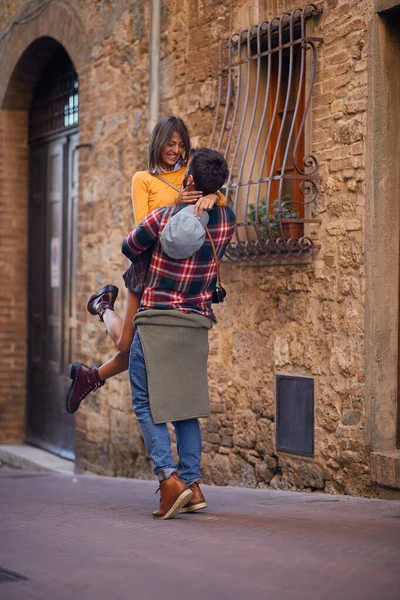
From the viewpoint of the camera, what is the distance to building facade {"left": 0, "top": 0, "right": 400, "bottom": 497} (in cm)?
541

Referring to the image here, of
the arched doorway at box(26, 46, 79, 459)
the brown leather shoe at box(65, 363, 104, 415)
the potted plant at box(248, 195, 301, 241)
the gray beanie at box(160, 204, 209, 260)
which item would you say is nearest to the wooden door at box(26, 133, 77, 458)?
the arched doorway at box(26, 46, 79, 459)

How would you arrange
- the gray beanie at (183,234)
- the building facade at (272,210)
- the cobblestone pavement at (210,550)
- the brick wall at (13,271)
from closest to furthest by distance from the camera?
1. the cobblestone pavement at (210,550)
2. the gray beanie at (183,234)
3. the building facade at (272,210)
4. the brick wall at (13,271)

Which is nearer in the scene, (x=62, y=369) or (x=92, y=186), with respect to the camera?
(x=92, y=186)

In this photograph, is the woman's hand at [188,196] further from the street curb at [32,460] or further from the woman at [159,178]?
the street curb at [32,460]

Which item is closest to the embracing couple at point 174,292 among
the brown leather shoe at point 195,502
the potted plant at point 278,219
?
the brown leather shoe at point 195,502

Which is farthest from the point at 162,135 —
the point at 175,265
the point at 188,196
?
the point at 175,265

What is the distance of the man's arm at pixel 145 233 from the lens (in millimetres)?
4586

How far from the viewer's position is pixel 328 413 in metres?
5.72

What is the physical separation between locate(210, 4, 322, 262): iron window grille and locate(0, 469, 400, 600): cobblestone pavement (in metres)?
1.48

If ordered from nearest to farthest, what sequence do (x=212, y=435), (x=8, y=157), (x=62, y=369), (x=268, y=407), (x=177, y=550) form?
(x=177, y=550)
(x=268, y=407)
(x=212, y=435)
(x=62, y=369)
(x=8, y=157)

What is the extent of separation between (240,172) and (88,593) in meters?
3.48

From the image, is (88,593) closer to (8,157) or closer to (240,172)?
(240,172)

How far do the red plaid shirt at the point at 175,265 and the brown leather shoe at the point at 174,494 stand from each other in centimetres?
74

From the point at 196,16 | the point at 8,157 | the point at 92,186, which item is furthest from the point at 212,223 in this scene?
the point at 8,157
